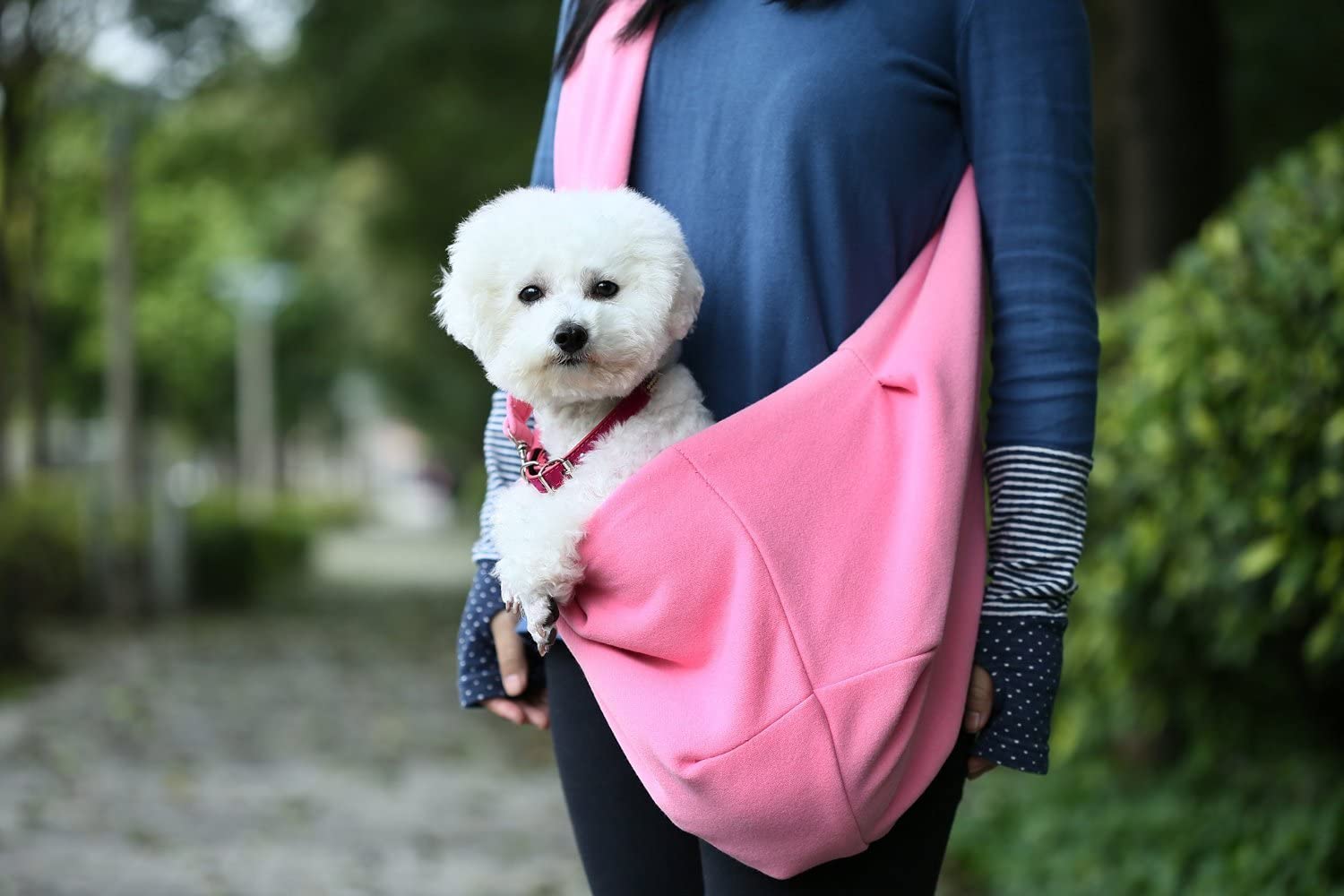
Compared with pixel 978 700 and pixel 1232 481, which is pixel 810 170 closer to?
pixel 978 700

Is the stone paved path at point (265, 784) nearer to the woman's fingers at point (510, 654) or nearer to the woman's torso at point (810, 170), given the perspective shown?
the woman's fingers at point (510, 654)

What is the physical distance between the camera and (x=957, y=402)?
1467 mm

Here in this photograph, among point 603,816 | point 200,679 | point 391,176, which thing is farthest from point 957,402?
point 391,176

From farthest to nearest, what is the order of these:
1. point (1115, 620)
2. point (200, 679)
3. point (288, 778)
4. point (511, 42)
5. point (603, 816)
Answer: point (511, 42)
point (200, 679)
point (288, 778)
point (1115, 620)
point (603, 816)

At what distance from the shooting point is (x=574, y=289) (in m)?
1.48

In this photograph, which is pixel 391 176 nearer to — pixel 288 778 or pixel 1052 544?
pixel 288 778

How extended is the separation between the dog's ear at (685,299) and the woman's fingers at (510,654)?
466 millimetres

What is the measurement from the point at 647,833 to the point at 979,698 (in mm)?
437

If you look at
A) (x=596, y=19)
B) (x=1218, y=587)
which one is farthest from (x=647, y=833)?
(x=1218, y=587)

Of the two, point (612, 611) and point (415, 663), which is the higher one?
point (415, 663)

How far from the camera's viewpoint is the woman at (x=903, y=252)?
1.49 meters

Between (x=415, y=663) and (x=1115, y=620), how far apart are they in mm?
7734

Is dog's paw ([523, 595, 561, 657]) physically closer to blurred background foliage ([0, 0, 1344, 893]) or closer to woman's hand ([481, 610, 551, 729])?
woman's hand ([481, 610, 551, 729])

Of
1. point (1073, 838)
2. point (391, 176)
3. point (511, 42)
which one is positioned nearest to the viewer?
point (1073, 838)
